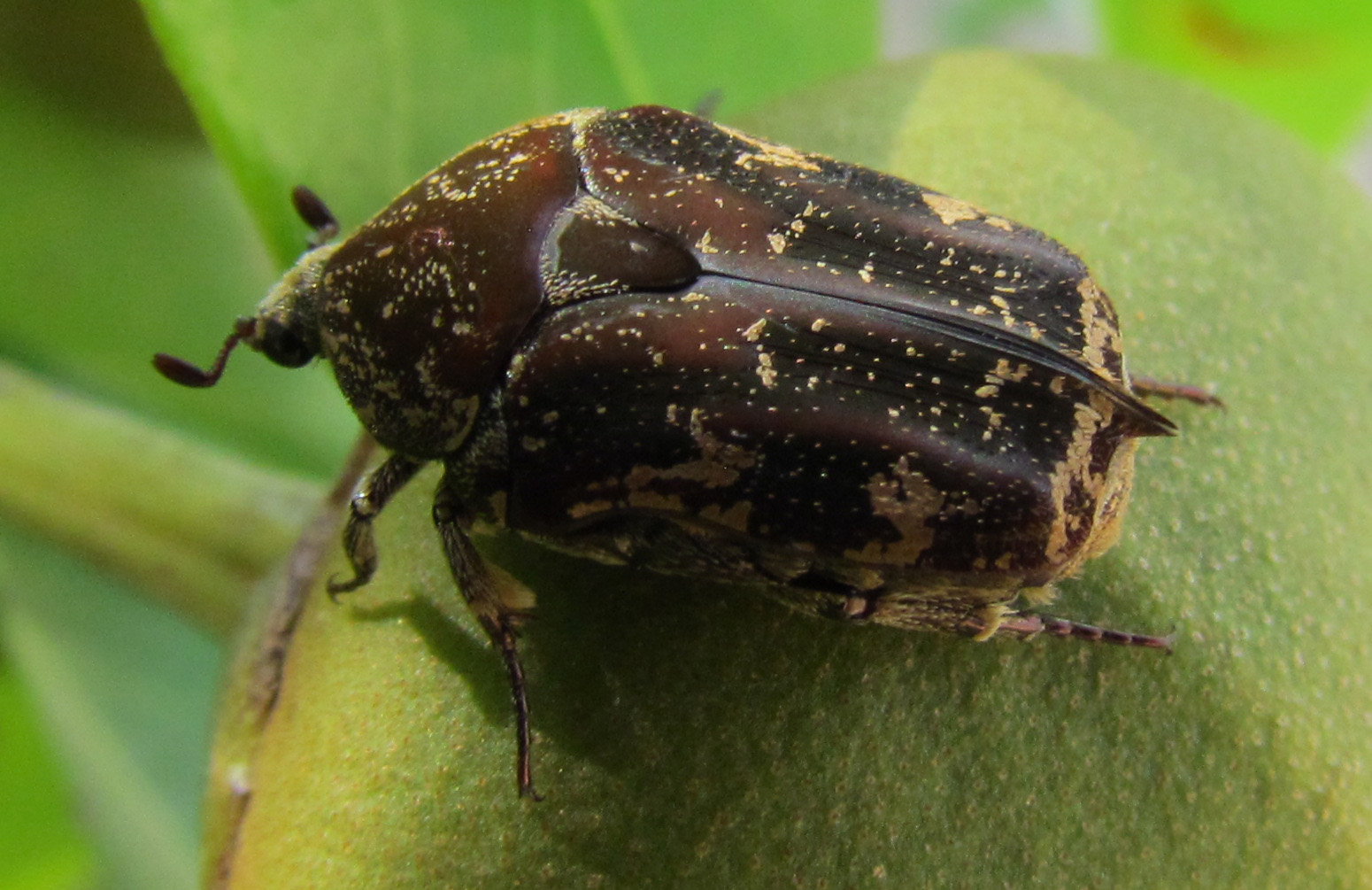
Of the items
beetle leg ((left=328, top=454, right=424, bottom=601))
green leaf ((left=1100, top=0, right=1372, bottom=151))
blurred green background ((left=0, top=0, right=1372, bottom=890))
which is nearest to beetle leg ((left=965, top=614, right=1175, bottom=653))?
beetle leg ((left=328, top=454, right=424, bottom=601))

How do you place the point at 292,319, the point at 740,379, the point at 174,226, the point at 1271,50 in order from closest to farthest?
the point at 740,379, the point at 292,319, the point at 174,226, the point at 1271,50

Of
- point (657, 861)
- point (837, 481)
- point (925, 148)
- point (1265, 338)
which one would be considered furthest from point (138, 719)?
point (1265, 338)

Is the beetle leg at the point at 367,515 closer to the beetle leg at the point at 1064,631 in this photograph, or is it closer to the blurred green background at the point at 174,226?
the blurred green background at the point at 174,226

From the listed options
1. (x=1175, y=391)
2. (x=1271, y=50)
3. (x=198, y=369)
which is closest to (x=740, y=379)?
(x=1175, y=391)

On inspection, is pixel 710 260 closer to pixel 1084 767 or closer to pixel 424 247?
pixel 424 247

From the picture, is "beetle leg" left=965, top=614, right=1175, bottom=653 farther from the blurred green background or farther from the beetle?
the blurred green background

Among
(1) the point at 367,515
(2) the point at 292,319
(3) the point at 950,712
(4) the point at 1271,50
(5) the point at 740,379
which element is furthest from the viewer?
(4) the point at 1271,50

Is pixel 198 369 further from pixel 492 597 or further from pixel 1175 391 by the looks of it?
pixel 1175 391
